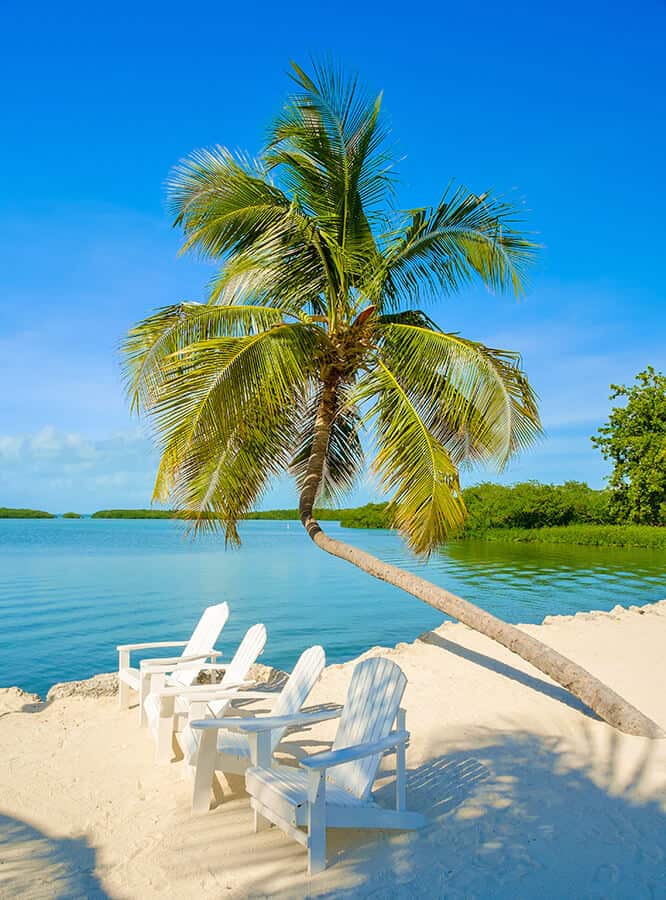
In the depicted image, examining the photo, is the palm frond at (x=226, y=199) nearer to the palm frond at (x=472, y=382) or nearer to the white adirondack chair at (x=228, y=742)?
the palm frond at (x=472, y=382)

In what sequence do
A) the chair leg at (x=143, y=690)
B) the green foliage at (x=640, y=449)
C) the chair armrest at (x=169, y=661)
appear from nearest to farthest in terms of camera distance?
the chair leg at (x=143, y=690) < the chair armrest at (x=169, y=661) < the green foliage at (x=640, y=449)

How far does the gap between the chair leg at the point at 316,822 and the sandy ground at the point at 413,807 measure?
7cm

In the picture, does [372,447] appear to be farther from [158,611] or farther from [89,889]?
[158,611]

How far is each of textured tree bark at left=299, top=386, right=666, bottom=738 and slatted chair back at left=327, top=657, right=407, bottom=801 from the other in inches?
70.9

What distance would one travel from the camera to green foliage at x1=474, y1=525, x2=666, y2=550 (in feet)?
96.8

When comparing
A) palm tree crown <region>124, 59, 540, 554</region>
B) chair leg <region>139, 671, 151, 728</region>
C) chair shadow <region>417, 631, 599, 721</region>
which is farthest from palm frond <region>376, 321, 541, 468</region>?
chair leg <region>139, 671, 151, 728</region>

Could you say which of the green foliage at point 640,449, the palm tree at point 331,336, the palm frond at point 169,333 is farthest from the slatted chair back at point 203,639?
the green foliage at point 640,449

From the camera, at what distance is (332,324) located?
6855 mm

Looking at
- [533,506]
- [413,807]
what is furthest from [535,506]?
[413,807]

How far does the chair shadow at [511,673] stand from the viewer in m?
5.94

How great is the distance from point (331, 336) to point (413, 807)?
14.4 feet

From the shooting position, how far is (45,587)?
18.3m

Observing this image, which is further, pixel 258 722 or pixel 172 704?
pixel 172 704

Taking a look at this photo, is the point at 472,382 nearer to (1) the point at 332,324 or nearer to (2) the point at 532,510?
(1) the point at 332,324
